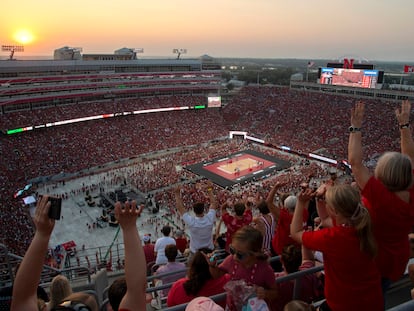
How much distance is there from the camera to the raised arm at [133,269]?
216 centimetres

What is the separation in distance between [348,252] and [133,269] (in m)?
1.59

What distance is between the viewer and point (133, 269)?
7.14ft

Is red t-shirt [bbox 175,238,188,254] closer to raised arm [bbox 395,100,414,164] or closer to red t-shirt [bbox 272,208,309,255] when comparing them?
red t-shirt [bbox 272,208,309,255]

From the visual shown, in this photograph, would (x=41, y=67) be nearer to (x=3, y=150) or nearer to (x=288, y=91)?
(x=3, y=150)

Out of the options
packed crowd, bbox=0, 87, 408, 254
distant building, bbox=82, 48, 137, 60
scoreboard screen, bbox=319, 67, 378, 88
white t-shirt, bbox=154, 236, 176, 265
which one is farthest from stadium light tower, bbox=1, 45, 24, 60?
white t-shirt, bbox=154, 236, 176, 265

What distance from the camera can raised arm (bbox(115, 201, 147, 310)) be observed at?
2.16m

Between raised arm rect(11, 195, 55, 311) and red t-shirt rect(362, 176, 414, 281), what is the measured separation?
2559 millimetres

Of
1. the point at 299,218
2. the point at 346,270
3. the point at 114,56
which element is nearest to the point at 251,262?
the point at 299,218

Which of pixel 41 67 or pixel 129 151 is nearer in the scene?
pixel 129 151

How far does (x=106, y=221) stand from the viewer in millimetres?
20391

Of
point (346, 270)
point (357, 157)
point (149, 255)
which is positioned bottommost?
point (149, 255)

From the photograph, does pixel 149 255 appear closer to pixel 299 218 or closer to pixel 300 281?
pixel 300 281

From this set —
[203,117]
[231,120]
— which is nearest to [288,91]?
[231,120]

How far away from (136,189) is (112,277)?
60.1 ft
